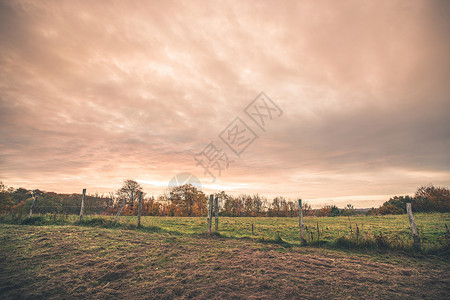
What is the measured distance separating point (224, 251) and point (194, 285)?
3235mm

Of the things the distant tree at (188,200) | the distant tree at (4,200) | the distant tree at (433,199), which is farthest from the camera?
the distant tree at (188,200)

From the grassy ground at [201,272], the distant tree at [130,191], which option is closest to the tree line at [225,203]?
the distant tree at [130,191]

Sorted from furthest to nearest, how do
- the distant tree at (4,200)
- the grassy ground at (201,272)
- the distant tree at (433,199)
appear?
the distant tree at (433,199)
the distant tree at (4,200)
the grassy ground at (201,272)

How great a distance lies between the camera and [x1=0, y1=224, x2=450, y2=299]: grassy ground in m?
A: 4.32

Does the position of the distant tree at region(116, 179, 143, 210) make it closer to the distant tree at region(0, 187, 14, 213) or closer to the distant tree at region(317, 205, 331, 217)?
the distant tree at region(0, 187, 14, 213)

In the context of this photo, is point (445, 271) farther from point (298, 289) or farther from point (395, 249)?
point (298, 289)

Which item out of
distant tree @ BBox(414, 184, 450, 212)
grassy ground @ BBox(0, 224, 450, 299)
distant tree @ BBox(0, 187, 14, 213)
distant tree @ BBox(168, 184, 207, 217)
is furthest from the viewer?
distant tree @ BBox(168, 184, 207, 217)

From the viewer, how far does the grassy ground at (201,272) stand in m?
4.32

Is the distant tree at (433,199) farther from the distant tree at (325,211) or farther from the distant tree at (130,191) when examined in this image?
the distant tree at (130,191)

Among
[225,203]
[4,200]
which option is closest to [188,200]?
[225,203]

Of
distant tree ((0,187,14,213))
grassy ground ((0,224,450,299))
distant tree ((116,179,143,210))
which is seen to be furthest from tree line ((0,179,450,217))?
grassy ground ((0,224,450,299))

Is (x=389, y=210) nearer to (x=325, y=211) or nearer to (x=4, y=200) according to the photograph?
(x=325, y=211)

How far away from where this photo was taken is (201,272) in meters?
5.40

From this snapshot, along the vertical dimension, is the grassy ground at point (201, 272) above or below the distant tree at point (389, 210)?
above
